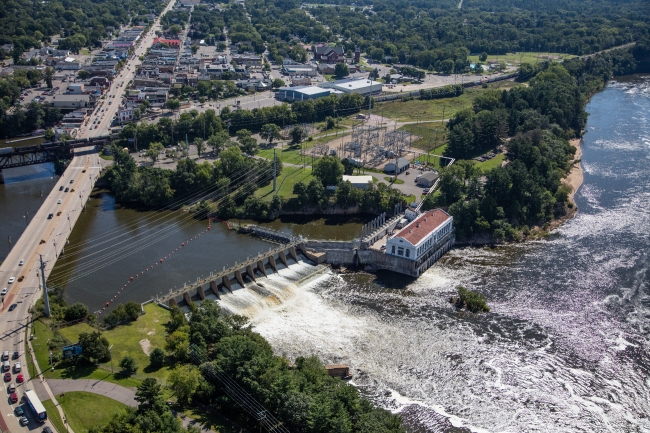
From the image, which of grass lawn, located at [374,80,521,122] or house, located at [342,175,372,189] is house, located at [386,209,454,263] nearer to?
house, located at [342,175,372,189]

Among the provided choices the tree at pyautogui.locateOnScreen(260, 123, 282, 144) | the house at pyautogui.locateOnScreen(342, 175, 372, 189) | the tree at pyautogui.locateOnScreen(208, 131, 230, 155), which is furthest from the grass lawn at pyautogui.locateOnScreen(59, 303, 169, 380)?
the tree at pyautogui.locateOnScreen(260, 123, 282, 144)

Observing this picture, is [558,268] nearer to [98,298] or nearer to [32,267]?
[98,298]

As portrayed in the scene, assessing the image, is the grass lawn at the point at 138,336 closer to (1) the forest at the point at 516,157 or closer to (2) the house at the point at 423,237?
(2) the house at the point at 423,237

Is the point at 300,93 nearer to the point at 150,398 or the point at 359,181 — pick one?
the point at 359,181

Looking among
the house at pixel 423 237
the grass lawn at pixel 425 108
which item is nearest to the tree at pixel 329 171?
the house at pixel 423 237

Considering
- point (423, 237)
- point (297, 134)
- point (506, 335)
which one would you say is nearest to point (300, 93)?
point (297, 134)

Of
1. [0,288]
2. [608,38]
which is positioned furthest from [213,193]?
[608,38]

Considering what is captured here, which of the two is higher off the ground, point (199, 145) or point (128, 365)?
point (199, 145)
